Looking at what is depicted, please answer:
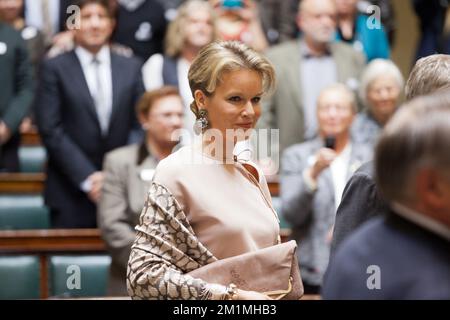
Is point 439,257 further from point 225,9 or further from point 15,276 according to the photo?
point 225,9

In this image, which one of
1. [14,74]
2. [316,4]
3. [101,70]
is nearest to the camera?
[101,70]

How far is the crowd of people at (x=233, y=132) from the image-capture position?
1459mm

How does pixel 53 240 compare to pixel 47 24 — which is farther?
pixel 47 24

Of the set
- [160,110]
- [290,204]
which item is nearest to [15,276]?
[160,110]

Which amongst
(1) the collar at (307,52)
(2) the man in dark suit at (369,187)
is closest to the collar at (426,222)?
(2) the man in dark suit at (369,187)

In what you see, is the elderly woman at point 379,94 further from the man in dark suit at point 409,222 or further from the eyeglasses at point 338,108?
the man in dark suit at point 409,222

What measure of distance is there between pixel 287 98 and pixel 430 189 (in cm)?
282

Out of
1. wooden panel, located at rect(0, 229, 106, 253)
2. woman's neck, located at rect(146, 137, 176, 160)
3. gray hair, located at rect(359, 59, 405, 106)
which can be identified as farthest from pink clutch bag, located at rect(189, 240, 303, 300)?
gray hair, located at rect(359, 59, 405, 106)

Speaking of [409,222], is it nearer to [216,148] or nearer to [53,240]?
[216,148]

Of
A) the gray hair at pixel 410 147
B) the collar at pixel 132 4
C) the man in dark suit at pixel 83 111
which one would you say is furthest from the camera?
the collar at pixel 132 4

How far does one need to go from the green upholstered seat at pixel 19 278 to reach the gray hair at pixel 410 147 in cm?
244

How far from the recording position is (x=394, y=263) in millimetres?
1442

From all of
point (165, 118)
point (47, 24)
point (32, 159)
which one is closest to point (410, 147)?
point (165, 118)

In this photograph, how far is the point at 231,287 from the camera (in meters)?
1.90
